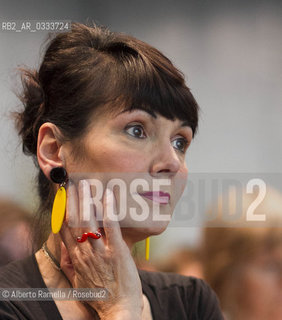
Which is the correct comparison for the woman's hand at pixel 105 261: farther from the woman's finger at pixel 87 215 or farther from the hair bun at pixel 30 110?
the hair bun at pixel 30 110

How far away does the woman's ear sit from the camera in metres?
0.91

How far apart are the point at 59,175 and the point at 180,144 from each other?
0.23 meters

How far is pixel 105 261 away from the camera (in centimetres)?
89

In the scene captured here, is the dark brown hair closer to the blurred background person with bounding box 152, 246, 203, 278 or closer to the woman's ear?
the woman's ear

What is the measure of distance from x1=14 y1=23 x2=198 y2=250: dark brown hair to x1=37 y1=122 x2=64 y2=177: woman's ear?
1 cm

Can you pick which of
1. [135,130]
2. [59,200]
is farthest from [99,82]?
[59,200]

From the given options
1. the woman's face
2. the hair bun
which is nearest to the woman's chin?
the woman's face

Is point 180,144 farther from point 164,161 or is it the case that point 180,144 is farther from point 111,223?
point 111,223

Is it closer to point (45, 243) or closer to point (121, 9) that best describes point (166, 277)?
point (45, 243)

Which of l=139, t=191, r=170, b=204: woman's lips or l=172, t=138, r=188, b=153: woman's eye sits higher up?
l=172, t=138, r=188, b=153: woman's eye

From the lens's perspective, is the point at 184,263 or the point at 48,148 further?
the point at 184,263

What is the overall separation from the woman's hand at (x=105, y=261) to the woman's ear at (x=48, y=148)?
5 cm

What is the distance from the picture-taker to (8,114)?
1.00 meters

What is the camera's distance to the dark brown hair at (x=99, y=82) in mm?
891
